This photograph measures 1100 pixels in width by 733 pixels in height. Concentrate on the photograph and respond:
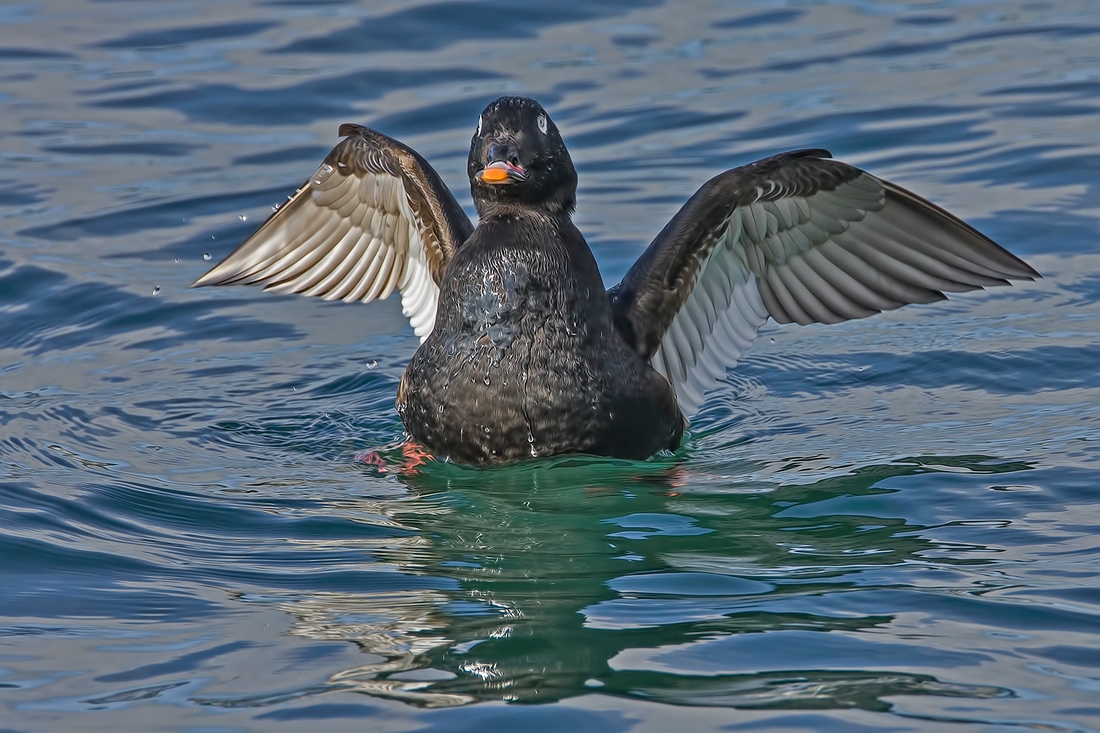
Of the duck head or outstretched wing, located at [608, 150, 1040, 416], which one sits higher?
the duck head

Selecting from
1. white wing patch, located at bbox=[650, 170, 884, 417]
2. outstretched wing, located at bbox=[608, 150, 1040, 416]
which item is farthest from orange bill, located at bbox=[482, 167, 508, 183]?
white wing patch, located at bbox=[650, 170, 884, 417]

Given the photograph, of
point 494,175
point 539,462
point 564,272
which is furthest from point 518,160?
point 539,462

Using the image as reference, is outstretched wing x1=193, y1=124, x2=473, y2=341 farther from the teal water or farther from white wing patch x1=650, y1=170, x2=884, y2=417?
white wing patch x1=650, y1=170, x2=884, y2=417

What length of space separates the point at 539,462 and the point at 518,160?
1.40 m

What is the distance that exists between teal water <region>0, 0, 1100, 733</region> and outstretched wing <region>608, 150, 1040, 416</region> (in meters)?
0.47

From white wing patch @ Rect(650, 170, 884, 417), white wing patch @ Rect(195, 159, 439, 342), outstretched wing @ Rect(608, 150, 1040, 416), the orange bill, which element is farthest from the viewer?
white wing patch @ Rect(195, 159, 439, 342)

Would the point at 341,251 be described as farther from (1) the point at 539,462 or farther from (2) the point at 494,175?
(1) the point at 539,462

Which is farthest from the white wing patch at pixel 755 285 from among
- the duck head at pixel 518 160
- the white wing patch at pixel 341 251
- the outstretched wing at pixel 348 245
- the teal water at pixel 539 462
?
the white wing patch at pixel 341 251

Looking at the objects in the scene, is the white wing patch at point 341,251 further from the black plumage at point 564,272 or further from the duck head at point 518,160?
the duck head at point 518,160

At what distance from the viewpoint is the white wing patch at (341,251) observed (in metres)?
8.48

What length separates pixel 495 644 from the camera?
4.76m

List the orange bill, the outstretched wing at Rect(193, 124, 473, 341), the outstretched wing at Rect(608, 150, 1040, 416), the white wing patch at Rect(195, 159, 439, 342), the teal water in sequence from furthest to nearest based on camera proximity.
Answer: the white wing patch at Rect(195, 159, 439, 342)
the outstretched wing at Rect(193, 124, 473, 341)
the outstretched wing at Rect(608, 150, 1040, 416)
the orange bill
the teal water

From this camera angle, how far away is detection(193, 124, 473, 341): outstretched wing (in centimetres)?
826

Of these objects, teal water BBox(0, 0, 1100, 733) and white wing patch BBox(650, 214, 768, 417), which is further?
white wing patch BBox(650, 214, 768, 417)
